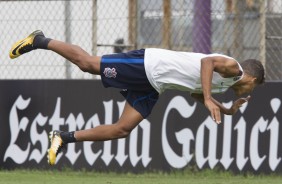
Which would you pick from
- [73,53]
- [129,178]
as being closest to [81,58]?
[73,53]

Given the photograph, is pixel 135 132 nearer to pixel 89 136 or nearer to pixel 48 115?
pixel 48 115

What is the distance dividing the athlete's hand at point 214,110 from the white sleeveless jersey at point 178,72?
612mm

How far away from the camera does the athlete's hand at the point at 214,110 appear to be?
328 inches

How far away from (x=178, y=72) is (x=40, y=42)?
147 cm

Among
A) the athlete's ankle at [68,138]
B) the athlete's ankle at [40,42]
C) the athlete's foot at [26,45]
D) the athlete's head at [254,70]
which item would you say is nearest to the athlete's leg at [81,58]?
the athlete's ankle at [40,42]

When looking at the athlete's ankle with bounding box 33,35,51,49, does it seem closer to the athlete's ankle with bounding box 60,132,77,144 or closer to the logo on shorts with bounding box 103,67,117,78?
the logo on shorts with bounding box 103,67,117,78

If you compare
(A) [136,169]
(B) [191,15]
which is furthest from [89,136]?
(B) [191,15]

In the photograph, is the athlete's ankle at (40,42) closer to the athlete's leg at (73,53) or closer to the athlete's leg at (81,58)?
the athlete's leg at (73,53)

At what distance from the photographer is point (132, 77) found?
9.30m

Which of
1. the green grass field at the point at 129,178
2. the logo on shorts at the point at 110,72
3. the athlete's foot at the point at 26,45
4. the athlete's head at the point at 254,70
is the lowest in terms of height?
the green grass field at the point at 129,178

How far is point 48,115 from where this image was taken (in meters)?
11.9

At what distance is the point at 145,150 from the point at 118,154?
0.35m

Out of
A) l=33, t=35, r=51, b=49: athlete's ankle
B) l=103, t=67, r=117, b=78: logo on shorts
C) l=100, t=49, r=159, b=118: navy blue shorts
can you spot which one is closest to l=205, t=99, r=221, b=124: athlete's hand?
l=100, t=49, r=159, b=118: navy blue shorts

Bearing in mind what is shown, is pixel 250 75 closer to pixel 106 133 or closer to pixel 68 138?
pixel 106 133
